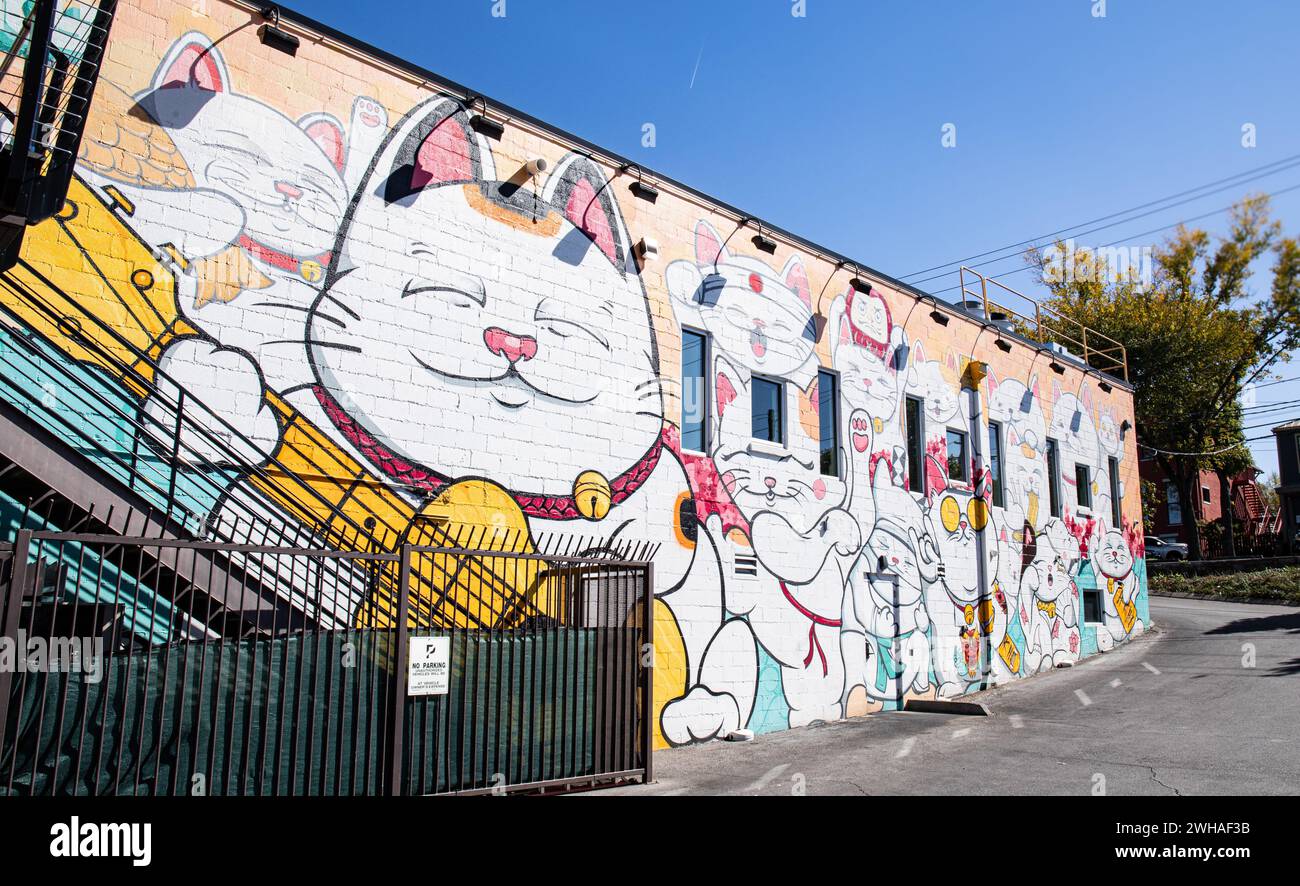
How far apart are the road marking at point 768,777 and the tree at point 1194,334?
32.8 m

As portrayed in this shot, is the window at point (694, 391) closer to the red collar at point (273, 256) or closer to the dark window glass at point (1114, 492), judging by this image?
the red collar at point (273, 256)

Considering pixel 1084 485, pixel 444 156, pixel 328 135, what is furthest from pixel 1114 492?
pixel 328 135

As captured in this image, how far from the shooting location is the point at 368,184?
31.3ft

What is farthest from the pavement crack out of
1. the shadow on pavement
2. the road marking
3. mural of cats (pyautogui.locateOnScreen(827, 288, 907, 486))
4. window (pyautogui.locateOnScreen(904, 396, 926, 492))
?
the shadow on pavement

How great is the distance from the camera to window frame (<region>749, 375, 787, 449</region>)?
1324cm

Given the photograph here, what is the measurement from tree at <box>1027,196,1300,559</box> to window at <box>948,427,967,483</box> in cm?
2317

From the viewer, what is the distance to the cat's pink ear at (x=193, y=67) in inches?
328

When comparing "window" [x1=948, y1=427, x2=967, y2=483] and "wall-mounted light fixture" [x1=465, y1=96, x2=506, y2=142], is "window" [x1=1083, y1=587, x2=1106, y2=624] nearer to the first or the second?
"window" [x1=948, y1=427, x2=967, y2=483]

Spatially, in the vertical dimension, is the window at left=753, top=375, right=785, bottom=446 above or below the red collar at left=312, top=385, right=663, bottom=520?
above
